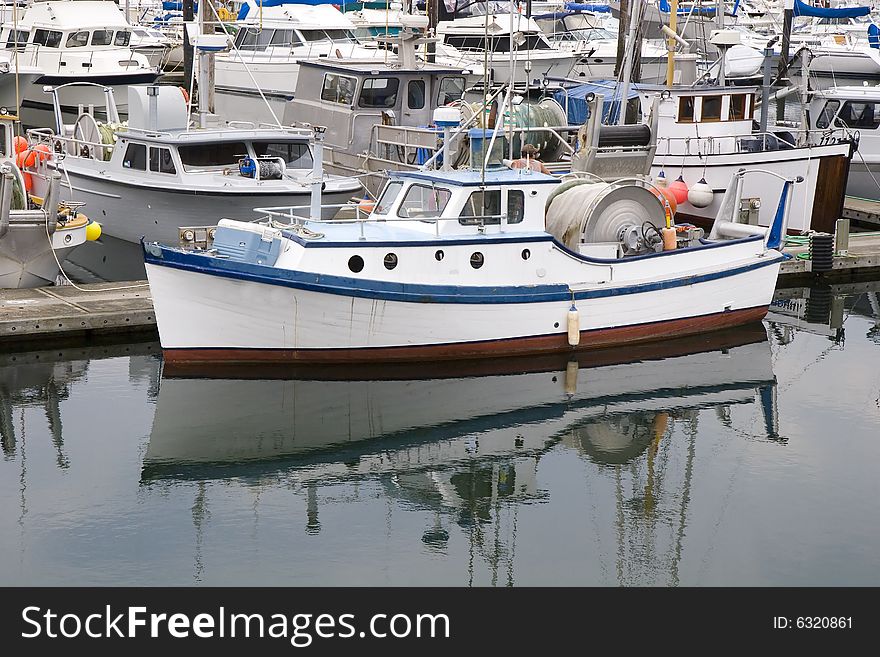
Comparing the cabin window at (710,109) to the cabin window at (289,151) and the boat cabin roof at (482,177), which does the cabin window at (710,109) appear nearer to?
the cabin window at (289,151)

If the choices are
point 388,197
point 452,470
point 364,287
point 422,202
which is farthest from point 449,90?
point 452,470

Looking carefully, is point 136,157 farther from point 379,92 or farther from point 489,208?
point 489,208

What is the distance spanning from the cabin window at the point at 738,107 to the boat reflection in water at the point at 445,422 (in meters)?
8.25

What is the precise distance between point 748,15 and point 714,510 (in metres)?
44.8

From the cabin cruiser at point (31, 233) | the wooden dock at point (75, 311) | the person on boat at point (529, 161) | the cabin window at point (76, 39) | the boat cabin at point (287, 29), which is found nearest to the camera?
the wooden dock at point (75, 311)

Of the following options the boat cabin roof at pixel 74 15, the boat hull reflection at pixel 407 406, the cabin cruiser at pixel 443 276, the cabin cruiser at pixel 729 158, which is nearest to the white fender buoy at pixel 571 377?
the boat hull reflection at pixel 407 406

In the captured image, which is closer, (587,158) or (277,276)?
(277,276)

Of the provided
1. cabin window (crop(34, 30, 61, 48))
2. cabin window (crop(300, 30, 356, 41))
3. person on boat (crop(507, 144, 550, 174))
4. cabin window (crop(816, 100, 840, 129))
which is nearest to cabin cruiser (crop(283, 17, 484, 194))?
person on boat (crop(507, 144, 550, 174))

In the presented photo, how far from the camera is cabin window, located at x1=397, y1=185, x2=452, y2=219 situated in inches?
672

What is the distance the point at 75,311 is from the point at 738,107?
46.2ft

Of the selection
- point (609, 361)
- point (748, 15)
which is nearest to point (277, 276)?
point (609, 361)

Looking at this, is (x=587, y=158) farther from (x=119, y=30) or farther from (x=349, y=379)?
(x=119, y=30)

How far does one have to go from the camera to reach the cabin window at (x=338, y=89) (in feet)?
88.1

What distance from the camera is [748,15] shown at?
177ft
